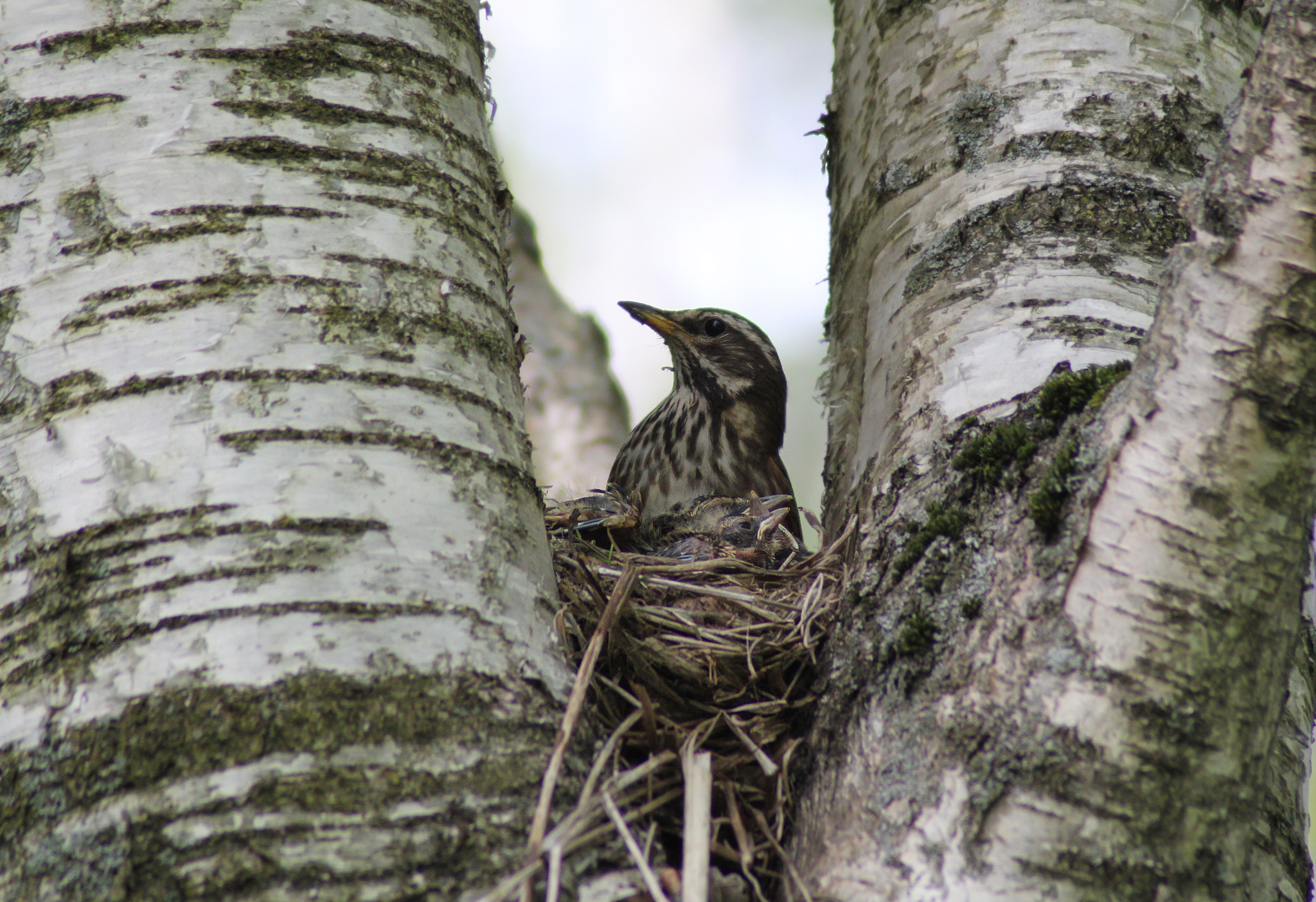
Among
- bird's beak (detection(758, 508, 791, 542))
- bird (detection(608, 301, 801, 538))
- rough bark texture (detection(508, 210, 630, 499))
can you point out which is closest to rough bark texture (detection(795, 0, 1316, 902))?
bird's beak (detection(758, 508, 791, 542))

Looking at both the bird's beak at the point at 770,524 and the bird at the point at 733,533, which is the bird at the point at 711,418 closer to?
the bird at the point at 733,533

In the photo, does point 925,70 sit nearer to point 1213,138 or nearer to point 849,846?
point 1213,138

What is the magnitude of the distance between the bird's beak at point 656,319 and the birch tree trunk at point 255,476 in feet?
10.7

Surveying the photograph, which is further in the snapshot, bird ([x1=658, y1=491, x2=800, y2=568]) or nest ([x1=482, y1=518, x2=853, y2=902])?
bird ([x1=658, y1=491, x2=800, y2=568])

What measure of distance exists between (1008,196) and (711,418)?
2.81m

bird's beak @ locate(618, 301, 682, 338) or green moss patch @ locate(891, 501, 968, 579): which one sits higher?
bird's beak @ locate(618, 301, 682, 338)

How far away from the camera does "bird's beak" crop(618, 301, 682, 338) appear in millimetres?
5426

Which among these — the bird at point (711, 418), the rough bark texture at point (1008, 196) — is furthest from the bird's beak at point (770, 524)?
the bird at point (711, 418)

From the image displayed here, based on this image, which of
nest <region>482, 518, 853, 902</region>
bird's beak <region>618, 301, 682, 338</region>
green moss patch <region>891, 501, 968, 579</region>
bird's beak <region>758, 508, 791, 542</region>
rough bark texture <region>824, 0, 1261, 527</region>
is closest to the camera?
nest <region>482, 518, 853, 902</region>

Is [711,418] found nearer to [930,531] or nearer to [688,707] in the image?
[688,707]

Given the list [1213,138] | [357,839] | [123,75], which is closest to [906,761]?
[357,839]

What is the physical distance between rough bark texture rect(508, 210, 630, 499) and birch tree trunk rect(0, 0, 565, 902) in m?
3.28

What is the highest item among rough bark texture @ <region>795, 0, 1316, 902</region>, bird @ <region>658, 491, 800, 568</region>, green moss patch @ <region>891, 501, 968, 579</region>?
bird @ <region>658, 491, 800, 568</region>

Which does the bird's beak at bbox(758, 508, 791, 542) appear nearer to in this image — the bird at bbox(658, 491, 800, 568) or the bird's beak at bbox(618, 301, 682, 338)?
the bird at bbox(658, 491, 800, 568)
